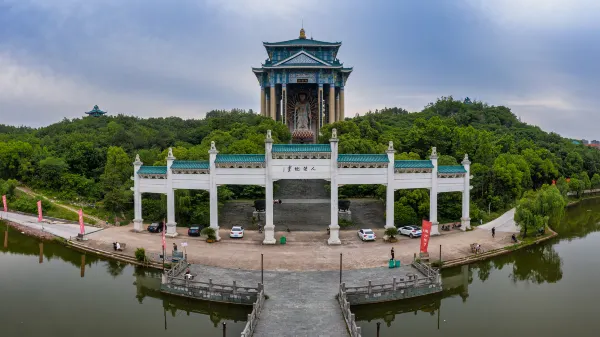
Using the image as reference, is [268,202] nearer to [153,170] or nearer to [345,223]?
[345,223]

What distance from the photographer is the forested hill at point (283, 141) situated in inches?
1487

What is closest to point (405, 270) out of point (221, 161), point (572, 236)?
point (221, 161)

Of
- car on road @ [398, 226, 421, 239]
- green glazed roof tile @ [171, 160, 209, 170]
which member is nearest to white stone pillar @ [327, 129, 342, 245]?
car on road @ [398, 226, 421, 239]

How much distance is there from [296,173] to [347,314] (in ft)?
39.7

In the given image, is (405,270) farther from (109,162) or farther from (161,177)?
(109,162)

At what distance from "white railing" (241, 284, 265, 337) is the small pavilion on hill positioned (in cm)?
916

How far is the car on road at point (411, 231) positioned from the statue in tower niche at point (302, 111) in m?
39.4

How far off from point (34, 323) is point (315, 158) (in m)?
16.4

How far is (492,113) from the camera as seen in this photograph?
240 ft

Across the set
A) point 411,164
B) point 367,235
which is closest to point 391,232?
point 367,235

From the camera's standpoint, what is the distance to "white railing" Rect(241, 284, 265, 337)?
15016mm

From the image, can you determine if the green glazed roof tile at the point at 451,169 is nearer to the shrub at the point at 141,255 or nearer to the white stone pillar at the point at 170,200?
the white stone pillar at the point at 170,200

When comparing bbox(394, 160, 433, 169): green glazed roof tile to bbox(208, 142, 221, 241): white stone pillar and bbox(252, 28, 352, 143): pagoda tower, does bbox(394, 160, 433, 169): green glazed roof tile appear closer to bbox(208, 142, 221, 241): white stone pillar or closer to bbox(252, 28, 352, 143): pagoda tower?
bbox(208, 142, 221, 241): white stone pillar

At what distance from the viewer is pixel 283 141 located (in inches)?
2020
